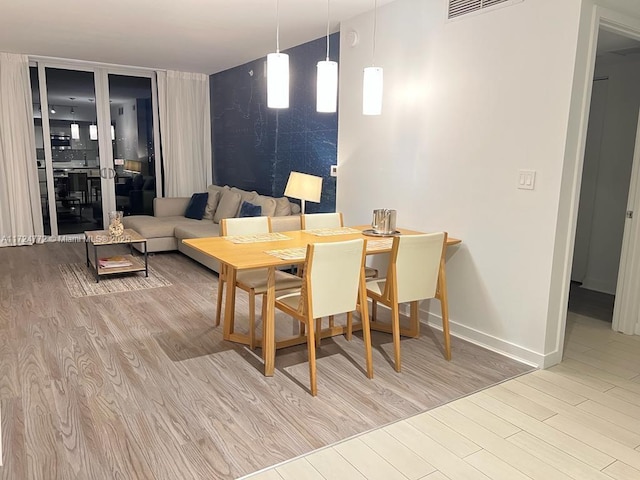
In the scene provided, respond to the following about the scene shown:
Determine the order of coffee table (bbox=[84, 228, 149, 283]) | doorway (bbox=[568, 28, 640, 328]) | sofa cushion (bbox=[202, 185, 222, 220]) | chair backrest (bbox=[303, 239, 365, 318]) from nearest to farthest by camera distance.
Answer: chair backrest (bbox=[303, 239, 365, 318]) → doorway (bbox=[568, 28, 640, 328]) → coffee table (bbox=[84, 228, 149, 283]) → sofa cushion (bbox=[202, 185, 222, 220])

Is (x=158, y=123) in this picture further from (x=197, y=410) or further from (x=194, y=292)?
(x=197, y=410)

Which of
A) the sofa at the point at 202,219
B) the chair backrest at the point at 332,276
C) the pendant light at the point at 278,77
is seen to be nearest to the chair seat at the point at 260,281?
the chair backrest at the point at 332,276

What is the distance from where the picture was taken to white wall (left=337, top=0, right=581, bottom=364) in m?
2.81

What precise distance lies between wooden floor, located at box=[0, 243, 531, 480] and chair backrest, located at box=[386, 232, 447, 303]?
0.47 metres

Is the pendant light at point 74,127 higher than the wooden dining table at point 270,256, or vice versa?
the pendant light at point 74,127

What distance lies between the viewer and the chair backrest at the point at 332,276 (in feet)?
8.33

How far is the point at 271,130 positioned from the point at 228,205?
1097mm

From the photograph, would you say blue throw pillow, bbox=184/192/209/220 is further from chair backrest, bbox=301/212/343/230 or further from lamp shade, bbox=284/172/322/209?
chair backrest, bbox=301/212/343/230

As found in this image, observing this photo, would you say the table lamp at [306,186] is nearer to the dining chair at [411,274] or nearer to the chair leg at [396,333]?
the dining chair at [411,274]

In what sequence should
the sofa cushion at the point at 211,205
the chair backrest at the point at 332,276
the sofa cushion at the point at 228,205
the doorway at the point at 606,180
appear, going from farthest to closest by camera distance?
the sofa cushion at the point at 211,205, the sofa cushion at the point at 228,205, the doorway at the point at 606,180, the chair backrest at the point at 332,276

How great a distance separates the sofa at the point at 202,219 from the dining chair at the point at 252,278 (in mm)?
1146

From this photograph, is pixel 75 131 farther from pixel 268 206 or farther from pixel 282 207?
pixel 282 207

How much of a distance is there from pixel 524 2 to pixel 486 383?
232 centimetres

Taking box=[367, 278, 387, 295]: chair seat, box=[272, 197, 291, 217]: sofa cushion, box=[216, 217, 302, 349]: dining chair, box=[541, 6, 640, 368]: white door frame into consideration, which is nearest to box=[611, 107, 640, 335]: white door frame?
box=[541, 6, 640, 368]: white door frame
